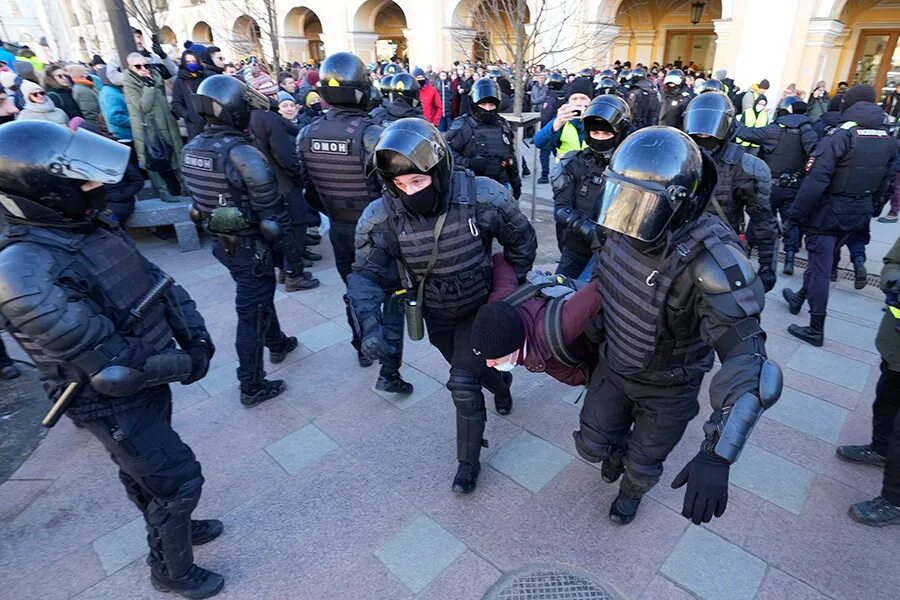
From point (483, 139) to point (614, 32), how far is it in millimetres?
15783

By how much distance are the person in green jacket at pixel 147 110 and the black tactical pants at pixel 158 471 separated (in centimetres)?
557

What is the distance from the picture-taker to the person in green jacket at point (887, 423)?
2605mm

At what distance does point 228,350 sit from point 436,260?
285 centimetres

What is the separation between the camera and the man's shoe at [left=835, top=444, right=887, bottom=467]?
3076 mm

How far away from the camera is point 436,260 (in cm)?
267

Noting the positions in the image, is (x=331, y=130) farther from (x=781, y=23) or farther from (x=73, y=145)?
(x=781, y=23)

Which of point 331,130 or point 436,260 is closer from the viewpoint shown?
point 436,260

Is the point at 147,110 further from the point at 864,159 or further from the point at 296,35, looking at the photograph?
the point at 296,35

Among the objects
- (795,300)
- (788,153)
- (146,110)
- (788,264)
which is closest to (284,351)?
(146,110)

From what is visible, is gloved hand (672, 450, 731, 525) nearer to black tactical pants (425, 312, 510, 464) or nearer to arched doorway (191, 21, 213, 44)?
black tactical pants (425, 312, 510, 464)

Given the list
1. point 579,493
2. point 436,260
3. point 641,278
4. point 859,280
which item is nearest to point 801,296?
point 859,280

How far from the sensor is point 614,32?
59.0 feet

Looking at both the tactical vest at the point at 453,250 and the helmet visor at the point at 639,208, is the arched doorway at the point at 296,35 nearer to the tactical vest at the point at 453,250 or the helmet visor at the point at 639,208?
the tactical vest at the point at 453,250

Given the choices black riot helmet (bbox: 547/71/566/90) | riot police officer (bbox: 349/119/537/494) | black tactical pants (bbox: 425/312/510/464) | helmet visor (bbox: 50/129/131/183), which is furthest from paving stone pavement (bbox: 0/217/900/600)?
black riot helmet (bbox: 547/71/566/90)
